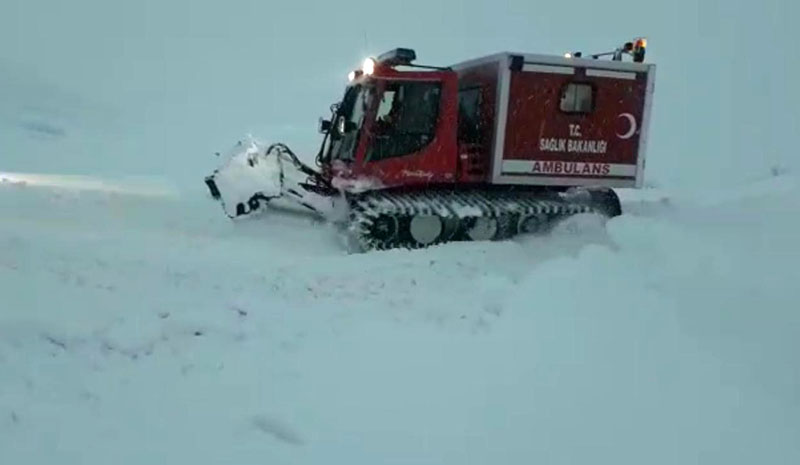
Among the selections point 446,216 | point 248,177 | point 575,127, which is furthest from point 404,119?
point 575,127

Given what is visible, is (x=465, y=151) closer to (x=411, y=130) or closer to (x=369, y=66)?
(x=411, y=130)

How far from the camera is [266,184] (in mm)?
10773

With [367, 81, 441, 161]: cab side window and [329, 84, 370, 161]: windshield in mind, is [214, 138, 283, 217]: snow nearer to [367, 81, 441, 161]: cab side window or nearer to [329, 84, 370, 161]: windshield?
[329, 84, 370, 161]: windshield

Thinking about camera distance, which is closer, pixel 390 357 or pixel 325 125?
pixel 390 357

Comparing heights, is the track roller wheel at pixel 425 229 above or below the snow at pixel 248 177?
below

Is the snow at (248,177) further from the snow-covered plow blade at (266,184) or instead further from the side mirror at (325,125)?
the side mirror at (325,125)

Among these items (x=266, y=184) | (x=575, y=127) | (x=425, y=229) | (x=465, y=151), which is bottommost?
(x=425, y=229)

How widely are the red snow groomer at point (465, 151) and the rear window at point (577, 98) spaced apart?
0.06 ft

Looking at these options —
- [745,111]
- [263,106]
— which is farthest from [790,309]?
[263,106]

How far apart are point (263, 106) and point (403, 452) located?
31.2 m

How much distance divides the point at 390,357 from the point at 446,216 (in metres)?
4.76

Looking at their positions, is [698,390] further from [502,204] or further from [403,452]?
[502,204]

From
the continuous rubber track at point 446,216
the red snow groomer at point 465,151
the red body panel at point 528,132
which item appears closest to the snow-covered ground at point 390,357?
the continuous rubber track at point 446,216

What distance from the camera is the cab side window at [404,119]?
34.3 feet
